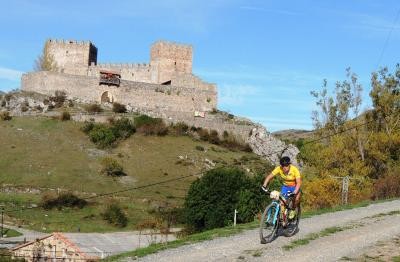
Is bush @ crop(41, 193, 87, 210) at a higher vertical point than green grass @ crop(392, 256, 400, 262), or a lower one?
lower

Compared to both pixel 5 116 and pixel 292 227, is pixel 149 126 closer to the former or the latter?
pixel 5 116

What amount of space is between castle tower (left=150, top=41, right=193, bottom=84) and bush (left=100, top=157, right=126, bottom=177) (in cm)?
2000

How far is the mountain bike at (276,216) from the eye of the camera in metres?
12.1

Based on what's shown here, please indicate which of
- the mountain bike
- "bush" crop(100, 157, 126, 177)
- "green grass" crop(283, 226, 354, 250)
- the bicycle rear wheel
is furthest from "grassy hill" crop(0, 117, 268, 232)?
the bicycle rear wheel

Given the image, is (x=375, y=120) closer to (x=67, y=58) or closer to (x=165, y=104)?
(x=165, y=104)

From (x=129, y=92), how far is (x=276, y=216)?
2125 inches

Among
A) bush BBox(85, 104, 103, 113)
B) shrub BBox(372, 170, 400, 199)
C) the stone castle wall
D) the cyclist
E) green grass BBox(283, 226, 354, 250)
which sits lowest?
green grass BBox(283, 226, 354, 250)

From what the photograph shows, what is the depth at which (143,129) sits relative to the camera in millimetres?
59656

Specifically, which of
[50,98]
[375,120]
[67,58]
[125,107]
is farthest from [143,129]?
[375,120]

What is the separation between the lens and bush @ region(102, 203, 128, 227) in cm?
4138

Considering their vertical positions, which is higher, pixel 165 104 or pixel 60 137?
pixel 165 104

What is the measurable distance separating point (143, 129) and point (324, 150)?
28.4 meters

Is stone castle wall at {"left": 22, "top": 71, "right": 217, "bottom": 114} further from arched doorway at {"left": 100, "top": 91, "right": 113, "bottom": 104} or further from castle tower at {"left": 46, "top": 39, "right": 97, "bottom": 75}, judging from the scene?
castle tower at {"left": 46, "top": 39, "right": 97, "bottom": 75}

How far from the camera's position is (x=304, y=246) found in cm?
1216
